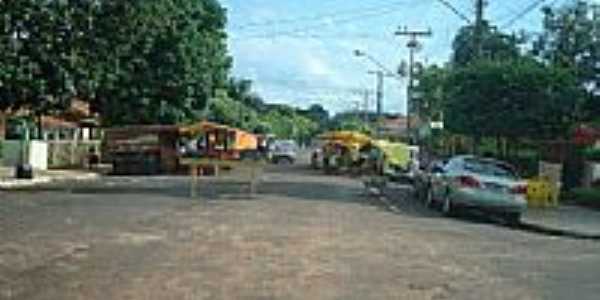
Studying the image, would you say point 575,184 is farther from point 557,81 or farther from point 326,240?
point 326,240

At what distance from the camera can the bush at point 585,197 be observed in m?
37.8

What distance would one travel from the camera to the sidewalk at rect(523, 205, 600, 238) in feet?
93.2

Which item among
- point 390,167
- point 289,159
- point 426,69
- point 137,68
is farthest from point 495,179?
point 426,69

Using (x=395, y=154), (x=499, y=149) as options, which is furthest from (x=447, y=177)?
(x=395, y=154)

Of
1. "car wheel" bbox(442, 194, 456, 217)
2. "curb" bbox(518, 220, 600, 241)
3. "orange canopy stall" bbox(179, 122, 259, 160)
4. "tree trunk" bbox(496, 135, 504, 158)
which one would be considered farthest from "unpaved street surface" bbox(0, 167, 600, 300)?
"orange canopy stall" bbox(179, 122, 259, 160)

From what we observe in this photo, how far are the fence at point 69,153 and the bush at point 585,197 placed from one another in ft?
89.8

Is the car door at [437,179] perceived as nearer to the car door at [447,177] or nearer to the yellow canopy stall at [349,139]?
the car door at [447,177]

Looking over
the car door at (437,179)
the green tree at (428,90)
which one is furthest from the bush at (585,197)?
the green tree at (428,90)

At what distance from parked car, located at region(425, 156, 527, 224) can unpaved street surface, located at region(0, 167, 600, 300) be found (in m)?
1.64

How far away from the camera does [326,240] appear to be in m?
20.5

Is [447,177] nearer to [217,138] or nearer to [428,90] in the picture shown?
[217,138]

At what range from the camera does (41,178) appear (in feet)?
154

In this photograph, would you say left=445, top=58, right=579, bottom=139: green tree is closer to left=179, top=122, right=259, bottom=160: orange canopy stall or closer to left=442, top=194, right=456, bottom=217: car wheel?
left=179, top=122, right=259, bottom=160: orange canopy stall

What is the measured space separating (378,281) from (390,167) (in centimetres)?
4413
